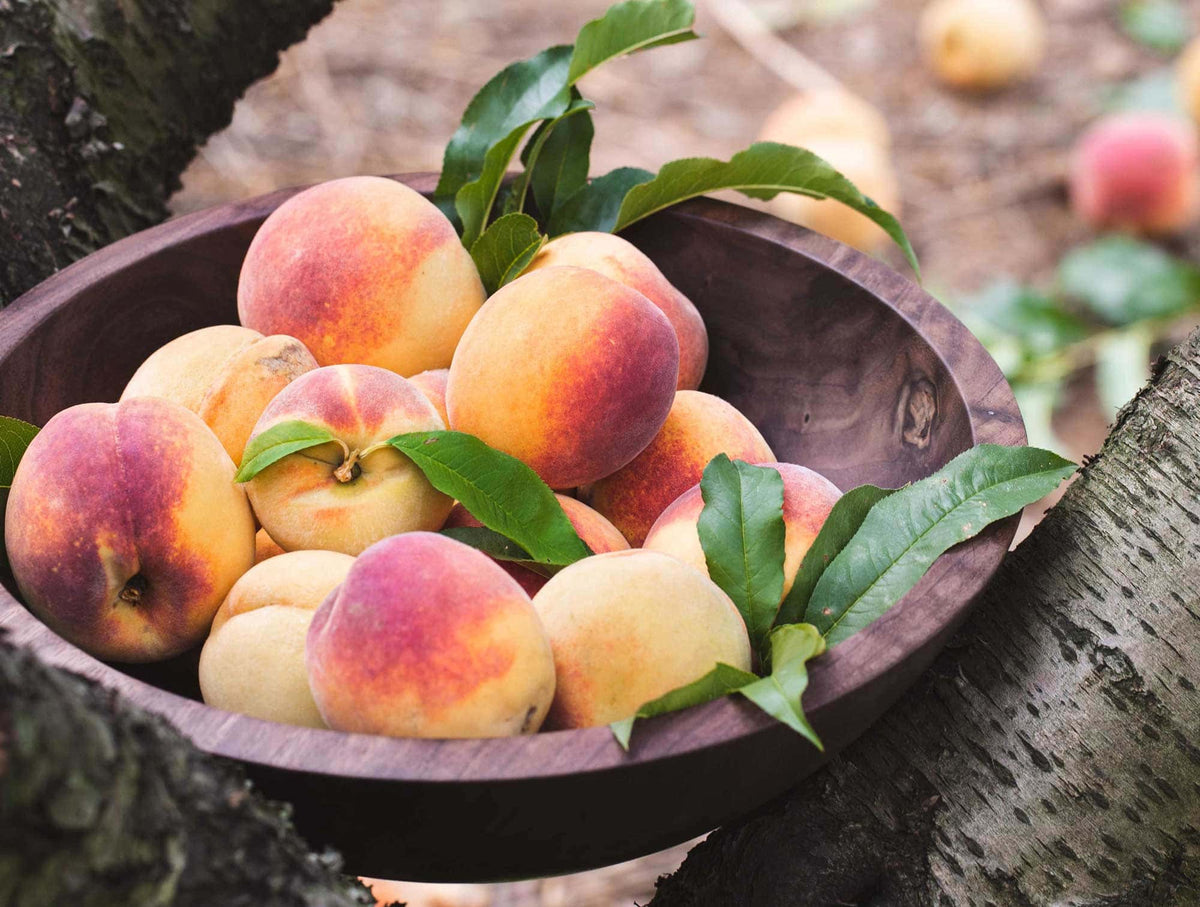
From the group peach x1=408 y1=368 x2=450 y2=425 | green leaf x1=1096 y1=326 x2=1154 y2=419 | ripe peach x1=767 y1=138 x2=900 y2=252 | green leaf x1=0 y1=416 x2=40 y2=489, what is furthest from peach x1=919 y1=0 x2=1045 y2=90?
green leaf x1=0 y1=416 x2=40 y2=489

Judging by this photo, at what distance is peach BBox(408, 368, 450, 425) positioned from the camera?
0.73m

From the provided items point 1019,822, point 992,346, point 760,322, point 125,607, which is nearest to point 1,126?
point 125,607

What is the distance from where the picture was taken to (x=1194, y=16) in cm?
275

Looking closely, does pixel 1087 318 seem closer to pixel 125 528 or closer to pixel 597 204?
pixel 597 204

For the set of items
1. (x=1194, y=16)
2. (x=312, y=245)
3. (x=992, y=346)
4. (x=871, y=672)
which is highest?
(x=1194, y=16)

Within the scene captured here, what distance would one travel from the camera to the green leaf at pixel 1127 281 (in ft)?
6.85

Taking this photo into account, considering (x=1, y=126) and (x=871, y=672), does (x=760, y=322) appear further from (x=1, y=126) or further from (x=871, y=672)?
(x=1, y=126)

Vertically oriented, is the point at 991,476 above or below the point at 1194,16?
below

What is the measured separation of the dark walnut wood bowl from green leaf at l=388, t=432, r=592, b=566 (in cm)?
16

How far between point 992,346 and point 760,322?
1.32 meters

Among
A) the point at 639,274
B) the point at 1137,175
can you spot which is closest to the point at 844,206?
the point at 1137,175

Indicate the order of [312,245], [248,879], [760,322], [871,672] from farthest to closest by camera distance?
[760,322] → [312,245] → [871,672] → [248,879]

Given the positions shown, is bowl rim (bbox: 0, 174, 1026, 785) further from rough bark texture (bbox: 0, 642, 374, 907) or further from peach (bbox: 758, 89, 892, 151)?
peach (bbox: 758, 89, 892, 151)

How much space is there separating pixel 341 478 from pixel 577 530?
14 centimetres
